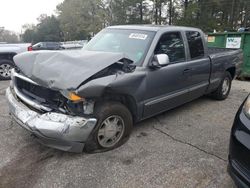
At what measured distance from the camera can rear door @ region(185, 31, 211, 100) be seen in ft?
13.7

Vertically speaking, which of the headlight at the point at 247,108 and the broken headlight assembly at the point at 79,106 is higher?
the headlight at the point at 247,108

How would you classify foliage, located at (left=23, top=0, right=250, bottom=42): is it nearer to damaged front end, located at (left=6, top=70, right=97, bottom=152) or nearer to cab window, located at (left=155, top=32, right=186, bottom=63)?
cab window, located at (left=155, top=32, right=186, bottom=63)

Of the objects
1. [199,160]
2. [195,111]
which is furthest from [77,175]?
[195,111]

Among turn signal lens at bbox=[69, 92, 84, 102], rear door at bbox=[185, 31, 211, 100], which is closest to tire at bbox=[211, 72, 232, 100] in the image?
rear door at bbox=[185, 31, 211, 100]

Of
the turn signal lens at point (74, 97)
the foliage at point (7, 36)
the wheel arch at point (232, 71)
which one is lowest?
the foliage at point (7, 36)

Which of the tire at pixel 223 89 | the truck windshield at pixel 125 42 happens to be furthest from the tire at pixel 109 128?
the tire at pixel 223 89

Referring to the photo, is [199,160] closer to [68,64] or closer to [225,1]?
[68,64]

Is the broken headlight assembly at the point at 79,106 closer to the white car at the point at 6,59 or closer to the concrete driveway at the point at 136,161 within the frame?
the concrete driveway at the point at 136,161

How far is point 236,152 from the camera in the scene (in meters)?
2.08

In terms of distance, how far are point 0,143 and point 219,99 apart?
14.8 ft

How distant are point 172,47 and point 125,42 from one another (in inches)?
30.9

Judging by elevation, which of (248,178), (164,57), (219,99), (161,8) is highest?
(161,8)

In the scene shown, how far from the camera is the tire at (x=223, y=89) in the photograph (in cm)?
532

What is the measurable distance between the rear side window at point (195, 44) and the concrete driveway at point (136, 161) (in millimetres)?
1297
